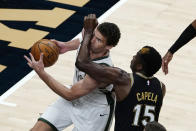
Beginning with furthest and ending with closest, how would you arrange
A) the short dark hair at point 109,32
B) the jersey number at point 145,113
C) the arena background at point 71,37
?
1. the arena background at point 71,37
2. the short dark hair at point 109,32
3. the jersey number at point 145,113

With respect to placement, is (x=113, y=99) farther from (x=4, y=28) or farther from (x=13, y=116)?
(x=4, y=28)

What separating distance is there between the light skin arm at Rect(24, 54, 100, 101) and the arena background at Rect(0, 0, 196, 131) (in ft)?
6.58

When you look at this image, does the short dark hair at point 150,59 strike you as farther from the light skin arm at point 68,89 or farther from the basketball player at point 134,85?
the light skin arm at point 68,89

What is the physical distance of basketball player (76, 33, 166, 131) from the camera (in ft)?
19.5

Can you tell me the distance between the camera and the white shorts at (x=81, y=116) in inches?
261

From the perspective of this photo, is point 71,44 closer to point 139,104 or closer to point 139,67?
point 139,67

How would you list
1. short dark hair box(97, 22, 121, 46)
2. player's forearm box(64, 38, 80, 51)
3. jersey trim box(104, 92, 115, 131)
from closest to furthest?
short dark hair box(97, 22, 121, 46)
jersey trim box(104, 92, 115, 131)
player's forearm box(64, 38, 80, 51)

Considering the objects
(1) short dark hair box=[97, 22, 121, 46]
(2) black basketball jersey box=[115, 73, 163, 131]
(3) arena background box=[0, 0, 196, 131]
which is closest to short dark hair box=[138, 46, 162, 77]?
(2) black basketball jersey box=[115, 73, 163, 131]

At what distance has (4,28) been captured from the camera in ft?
35.6

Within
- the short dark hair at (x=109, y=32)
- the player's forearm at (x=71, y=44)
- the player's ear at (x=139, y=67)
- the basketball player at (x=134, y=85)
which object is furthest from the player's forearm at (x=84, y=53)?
the player's forearm at (x=71, y=44)

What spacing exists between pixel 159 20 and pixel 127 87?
5611mm

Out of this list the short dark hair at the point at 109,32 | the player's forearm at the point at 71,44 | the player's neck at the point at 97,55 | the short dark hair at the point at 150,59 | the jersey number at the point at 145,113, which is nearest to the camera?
the short dark hair at the point at 150,59

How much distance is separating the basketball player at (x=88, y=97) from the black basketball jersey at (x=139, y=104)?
377 mm

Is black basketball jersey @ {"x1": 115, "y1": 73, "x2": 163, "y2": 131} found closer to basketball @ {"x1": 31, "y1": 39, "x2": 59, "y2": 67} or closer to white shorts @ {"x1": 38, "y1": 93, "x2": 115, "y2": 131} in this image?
white shorts @ {"x1": 38, "y1": 93, "x2": 115, "y2": 131}
